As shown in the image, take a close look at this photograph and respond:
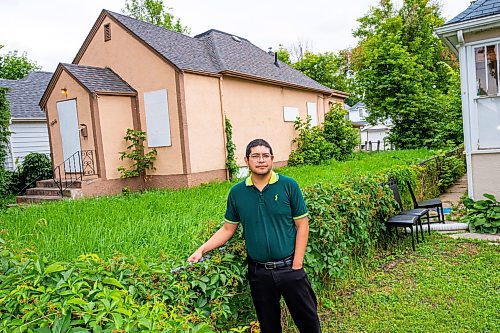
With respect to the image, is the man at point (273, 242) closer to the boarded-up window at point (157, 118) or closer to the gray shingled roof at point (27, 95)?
the boarded-up window at point (157, 118)

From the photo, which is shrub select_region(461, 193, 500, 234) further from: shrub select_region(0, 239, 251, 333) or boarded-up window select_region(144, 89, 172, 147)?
boarded-up window select_region(144, 89, 172, 147)

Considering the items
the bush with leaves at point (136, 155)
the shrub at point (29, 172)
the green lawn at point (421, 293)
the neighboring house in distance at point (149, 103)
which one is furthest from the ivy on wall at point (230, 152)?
the shrub at point (29, 172)

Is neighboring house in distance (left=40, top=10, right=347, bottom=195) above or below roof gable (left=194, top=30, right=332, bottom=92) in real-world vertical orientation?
below

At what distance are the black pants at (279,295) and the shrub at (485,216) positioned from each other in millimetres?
4983

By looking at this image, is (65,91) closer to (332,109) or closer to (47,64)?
(332,109)

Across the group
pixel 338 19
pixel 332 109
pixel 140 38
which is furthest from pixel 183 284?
pixel 338 19

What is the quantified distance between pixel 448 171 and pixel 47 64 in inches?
1944

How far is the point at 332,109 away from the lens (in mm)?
18672

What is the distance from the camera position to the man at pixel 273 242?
284 cm

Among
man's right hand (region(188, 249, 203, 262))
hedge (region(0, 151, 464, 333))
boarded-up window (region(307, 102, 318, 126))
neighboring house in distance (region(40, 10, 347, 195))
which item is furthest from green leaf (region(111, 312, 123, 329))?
boarded-up window (region(307, 102, 318, 126))

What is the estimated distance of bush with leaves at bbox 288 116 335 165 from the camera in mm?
15891

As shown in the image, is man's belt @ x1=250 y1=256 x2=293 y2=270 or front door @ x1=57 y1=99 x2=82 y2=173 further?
front door @ x1=57 y1=99 x2=82 y2=173

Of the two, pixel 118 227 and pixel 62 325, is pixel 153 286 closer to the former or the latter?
pixel 62 325

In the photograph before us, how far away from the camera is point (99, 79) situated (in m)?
11.5
